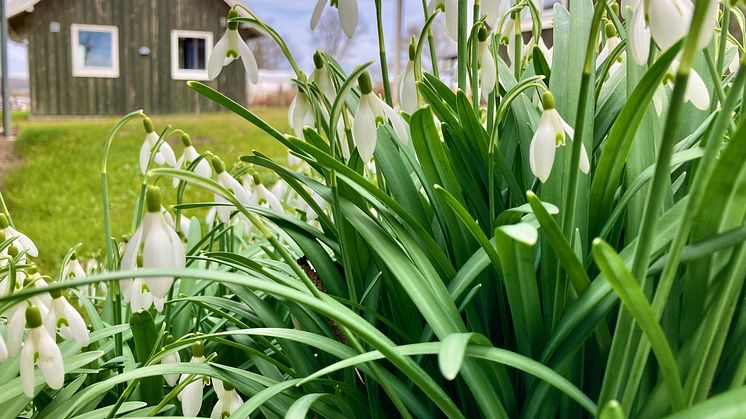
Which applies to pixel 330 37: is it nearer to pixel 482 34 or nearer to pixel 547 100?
pixel 482 34

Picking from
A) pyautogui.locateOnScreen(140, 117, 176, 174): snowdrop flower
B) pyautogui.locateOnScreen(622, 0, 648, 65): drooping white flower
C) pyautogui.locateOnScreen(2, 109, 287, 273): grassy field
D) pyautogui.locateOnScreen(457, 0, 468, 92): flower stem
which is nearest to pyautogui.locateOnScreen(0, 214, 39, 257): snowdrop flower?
pyautogui.locateOnScreen(140, 117, 176, 174): snowdrop flower

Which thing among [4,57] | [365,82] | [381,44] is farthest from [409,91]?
[4,57]

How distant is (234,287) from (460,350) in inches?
14.8

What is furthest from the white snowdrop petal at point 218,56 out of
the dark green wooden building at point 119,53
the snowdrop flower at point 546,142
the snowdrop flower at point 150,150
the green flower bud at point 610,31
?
the dark green wooden building at point 119,53

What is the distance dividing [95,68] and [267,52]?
0.65 m

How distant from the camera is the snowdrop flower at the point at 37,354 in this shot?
0.55 metres

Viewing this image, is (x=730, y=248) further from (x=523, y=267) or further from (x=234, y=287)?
(x=234, y=287)

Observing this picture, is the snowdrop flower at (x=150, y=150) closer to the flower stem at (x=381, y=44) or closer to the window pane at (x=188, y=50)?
the flower stem at (x=381, y=44)

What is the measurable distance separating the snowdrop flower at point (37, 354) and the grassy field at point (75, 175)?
1.74 meters

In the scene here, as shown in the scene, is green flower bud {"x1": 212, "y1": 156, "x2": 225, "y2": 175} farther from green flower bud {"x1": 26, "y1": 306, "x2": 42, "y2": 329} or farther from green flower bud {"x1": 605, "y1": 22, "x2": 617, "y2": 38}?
green flower bud {"x1": 605, "y1": 22, "x2": 617, "y2": 38}

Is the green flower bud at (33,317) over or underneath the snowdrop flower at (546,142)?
underneath

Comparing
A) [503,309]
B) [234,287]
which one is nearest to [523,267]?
[503,309]

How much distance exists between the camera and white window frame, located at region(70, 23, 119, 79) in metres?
2.46

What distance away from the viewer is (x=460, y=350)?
389 mm
